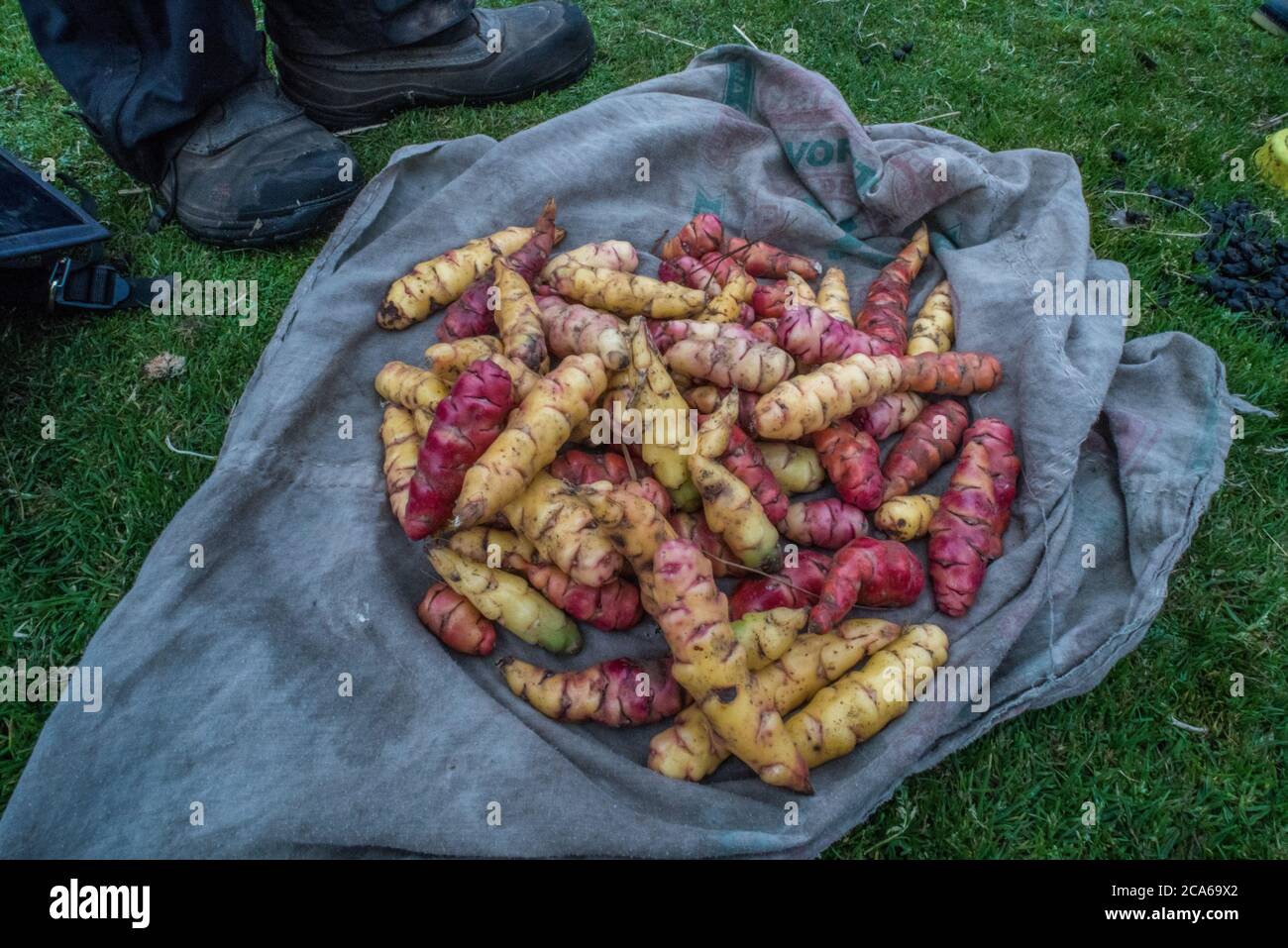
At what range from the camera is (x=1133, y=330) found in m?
3.73

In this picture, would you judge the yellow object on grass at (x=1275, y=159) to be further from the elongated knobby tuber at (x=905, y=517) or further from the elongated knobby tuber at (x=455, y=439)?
the elongated knobby tuber at (x=455, y=439)

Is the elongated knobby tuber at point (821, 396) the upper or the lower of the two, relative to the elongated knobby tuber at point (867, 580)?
upper

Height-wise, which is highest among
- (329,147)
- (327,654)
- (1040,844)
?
(329,147)

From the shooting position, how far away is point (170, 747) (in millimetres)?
2266

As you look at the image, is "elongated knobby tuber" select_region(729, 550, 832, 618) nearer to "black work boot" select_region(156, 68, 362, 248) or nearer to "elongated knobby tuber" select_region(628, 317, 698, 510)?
"elongated knobby tuber" select_region(628, 317, 698, 510)

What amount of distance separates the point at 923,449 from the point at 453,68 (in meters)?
3.25

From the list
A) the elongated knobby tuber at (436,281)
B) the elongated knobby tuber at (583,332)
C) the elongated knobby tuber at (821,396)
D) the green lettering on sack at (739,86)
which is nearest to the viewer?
the elongated knobby tuber at (821,396)

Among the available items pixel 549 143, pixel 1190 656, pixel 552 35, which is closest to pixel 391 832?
pixel 1190 656

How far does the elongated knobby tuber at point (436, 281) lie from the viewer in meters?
3.32

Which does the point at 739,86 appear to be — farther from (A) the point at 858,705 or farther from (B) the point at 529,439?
(A) the point at 858,705

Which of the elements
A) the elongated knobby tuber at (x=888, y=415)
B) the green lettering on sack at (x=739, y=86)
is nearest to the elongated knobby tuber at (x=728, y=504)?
the elongated knobby tuber at (x=888, y=415)

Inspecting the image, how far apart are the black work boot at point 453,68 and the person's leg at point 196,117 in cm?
56

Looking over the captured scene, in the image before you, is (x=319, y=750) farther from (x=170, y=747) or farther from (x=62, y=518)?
(x=62, y=518)

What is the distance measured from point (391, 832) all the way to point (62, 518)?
1708mm
